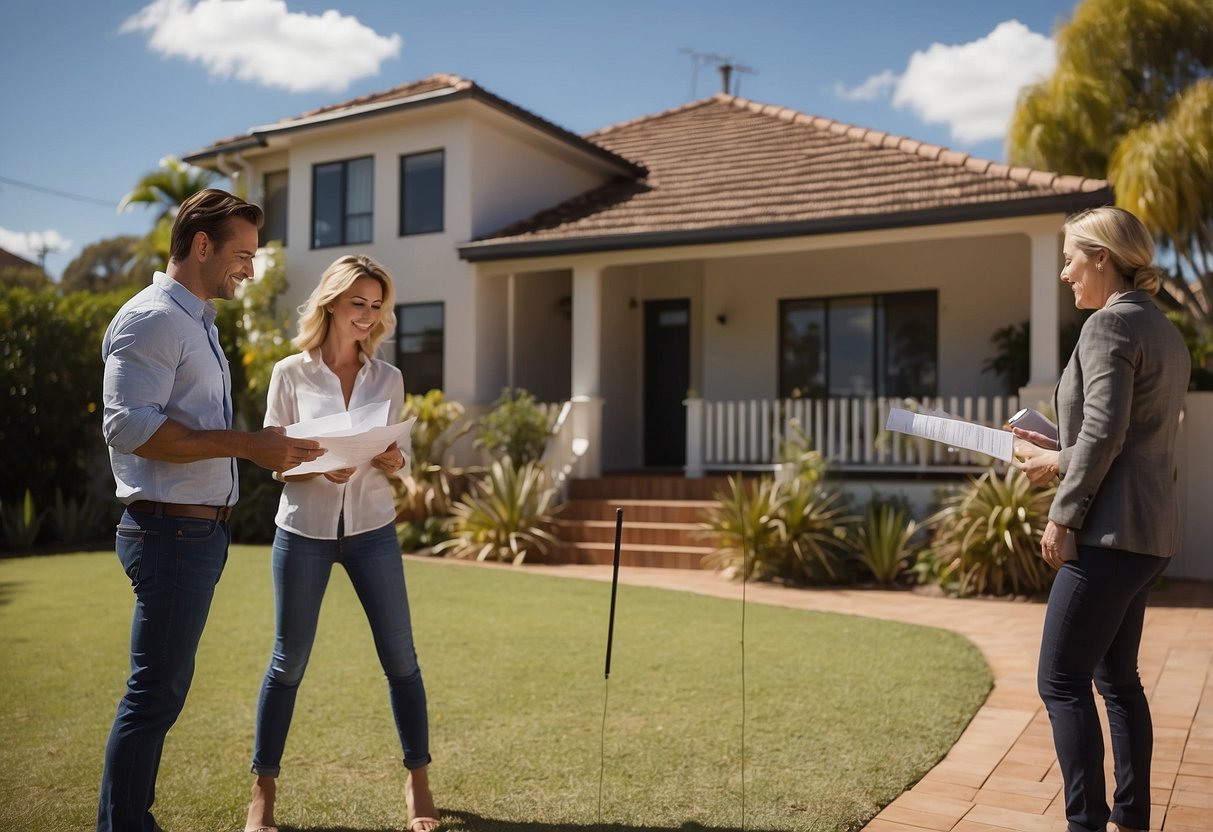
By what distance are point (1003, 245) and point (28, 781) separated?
43.3ft

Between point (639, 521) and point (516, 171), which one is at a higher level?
point (516, 171)

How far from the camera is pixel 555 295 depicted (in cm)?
1684

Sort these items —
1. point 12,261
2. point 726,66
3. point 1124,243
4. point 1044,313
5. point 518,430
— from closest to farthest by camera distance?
1. point 1124,243
2. point 1044,313
3. point 518,430
4. point 726,66
5. point 12,261

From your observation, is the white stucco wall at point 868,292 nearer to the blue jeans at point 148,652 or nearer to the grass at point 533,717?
the grass at point 533,717

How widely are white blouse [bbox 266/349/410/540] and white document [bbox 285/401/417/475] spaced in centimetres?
22

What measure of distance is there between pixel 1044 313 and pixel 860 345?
3.65 m

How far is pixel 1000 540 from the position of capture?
971cm

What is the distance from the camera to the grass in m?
3.90

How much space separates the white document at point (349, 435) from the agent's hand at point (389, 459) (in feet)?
0.48

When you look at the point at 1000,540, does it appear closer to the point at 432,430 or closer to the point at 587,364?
the point at 587,364

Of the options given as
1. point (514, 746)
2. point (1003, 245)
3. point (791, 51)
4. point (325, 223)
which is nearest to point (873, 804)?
point (514, 746)

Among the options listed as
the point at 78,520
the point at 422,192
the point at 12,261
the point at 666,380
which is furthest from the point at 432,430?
the point at 12,261

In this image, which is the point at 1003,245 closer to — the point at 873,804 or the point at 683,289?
the point at 683,289

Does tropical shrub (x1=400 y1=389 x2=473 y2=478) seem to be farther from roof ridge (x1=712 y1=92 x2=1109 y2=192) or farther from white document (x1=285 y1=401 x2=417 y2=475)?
white document (x1=285 y1=401 x2=417 y2=475)
